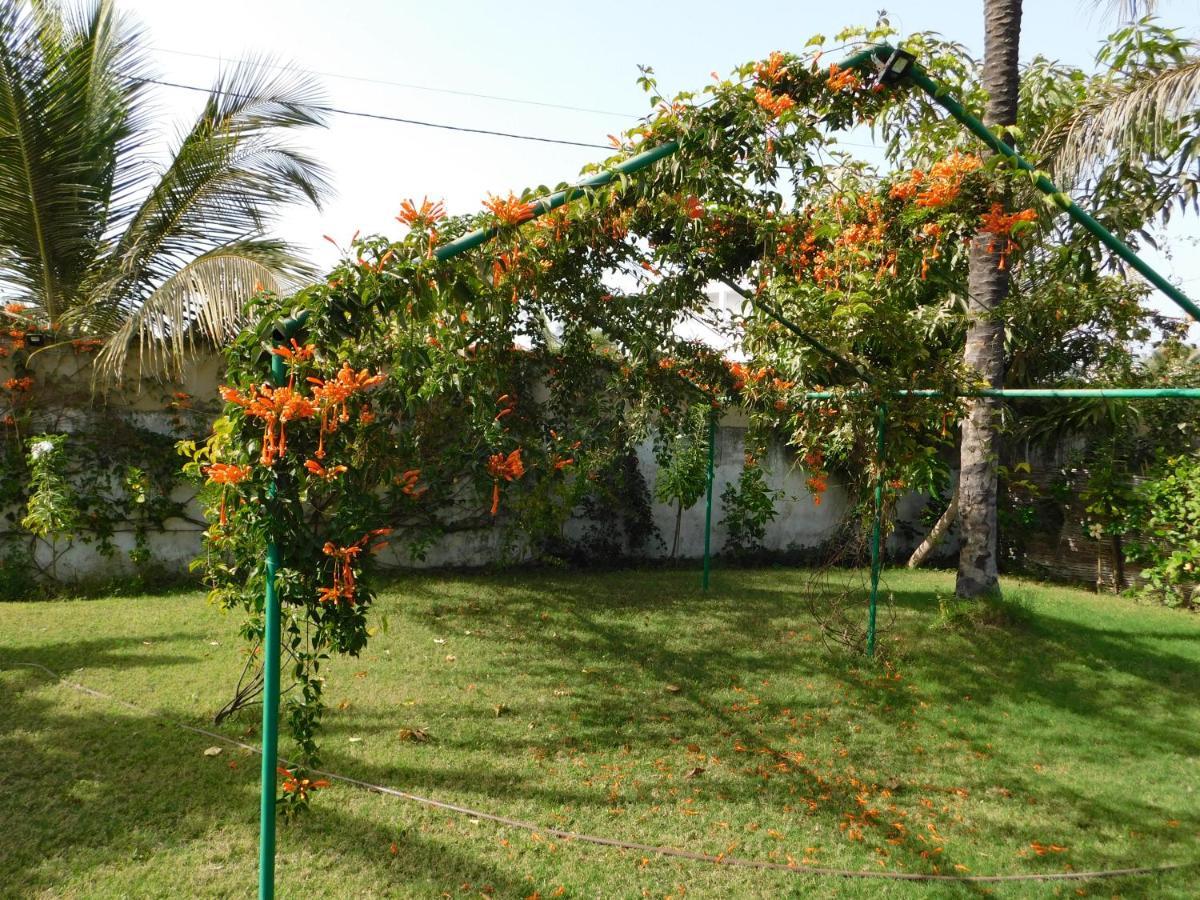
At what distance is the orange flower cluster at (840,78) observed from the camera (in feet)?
11.7

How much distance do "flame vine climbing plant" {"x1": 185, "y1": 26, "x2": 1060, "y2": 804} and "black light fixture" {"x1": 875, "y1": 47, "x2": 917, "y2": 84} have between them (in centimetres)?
14

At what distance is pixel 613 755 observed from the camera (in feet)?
14.9

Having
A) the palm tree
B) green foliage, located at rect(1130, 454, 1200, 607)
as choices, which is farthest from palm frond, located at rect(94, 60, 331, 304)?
green foliage, located at rect(1130, 454, 1200, 607)

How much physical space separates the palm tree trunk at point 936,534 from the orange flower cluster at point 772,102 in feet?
22.8

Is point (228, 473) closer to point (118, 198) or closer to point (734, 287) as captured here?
point (734, 287)

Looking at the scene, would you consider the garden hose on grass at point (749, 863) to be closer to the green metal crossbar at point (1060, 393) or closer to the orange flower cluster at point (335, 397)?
the orange flower cluster at point (335, 397)

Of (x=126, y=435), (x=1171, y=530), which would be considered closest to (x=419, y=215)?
(x=126, y=435)

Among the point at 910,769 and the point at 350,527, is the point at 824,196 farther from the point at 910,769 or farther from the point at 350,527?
the point at 350,527

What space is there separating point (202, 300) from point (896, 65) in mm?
5565

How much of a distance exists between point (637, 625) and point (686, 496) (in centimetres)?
206

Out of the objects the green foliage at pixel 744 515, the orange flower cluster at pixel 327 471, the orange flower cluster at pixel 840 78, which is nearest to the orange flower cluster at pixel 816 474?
the green foliage at pixel 744 515

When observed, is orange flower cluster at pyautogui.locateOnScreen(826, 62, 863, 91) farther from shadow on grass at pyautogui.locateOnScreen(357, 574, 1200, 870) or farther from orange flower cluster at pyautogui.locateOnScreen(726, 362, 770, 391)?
shadow on grass at pyautogui.locateOnScreen(357, 574, 1200, 870)

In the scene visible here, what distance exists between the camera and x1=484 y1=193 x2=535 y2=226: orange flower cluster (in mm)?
2980

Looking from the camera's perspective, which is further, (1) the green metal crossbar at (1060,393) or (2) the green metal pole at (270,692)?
(1) the green metal crossbar at (1060,393)
